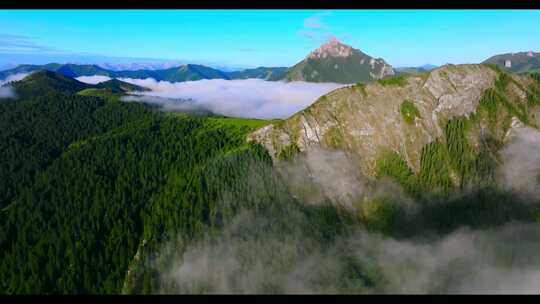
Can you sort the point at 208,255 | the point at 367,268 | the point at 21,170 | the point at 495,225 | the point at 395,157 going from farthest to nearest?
the point at 21,170 < the point at 395,157 < the point at 495,225 < the point at 367,268 < the point at 208,255

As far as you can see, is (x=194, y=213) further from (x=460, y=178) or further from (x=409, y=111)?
(x=460, y=178)

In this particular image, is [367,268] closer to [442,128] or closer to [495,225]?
[495,225]

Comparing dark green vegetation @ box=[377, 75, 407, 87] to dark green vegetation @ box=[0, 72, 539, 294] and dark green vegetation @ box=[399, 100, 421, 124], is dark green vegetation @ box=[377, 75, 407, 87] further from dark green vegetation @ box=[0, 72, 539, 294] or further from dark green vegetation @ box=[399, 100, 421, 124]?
dark green vegetation @ box=[0, 72, 539, 294]

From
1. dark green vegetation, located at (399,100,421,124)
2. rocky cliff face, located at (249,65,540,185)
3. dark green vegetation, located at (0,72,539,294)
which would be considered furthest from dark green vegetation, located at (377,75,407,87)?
dark green vegetation, located at (0,72,539,294)

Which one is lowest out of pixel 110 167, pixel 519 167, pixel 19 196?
pixel 19 196

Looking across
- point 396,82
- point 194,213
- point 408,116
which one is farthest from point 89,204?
point 396,82
